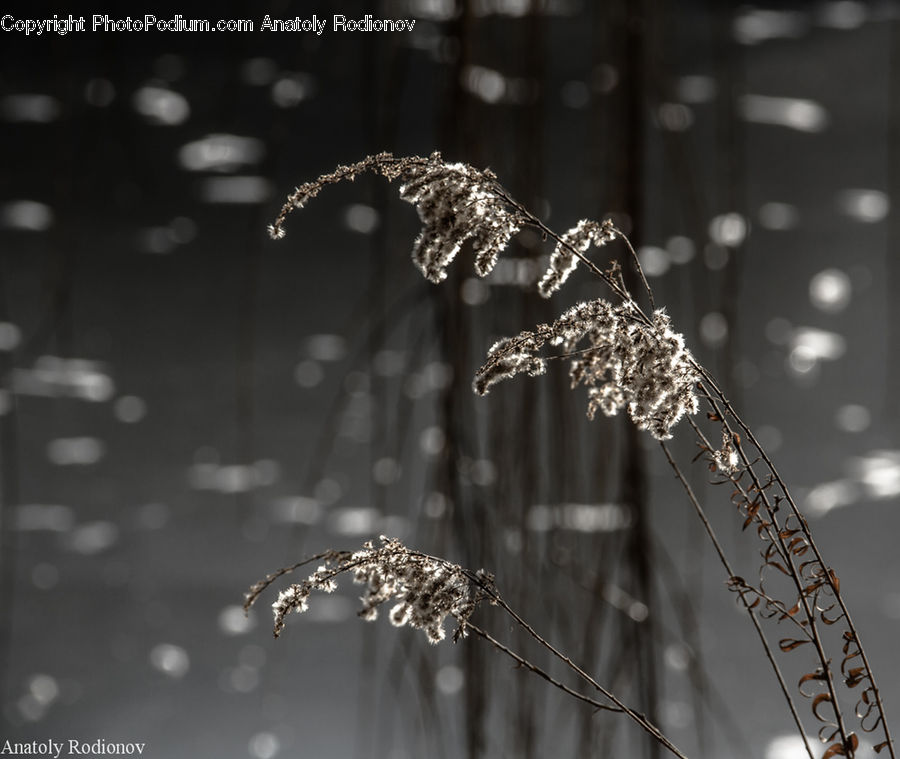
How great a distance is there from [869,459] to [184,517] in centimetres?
168

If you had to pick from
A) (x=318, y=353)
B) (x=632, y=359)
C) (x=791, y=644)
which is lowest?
(x=791, y=644)

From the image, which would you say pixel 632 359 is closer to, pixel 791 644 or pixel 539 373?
pixel 539 373

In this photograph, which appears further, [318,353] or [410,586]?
[318,353]

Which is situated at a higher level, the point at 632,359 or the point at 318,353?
the point at 318,353

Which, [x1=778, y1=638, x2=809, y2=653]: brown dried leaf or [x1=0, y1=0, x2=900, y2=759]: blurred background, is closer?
[x1=778, y1=638, x2=809, y2=653]: brown dried leaf

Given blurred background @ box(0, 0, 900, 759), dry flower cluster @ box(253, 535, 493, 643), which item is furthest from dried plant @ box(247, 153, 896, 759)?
blurred background @ box(0, 0, 900, 759)

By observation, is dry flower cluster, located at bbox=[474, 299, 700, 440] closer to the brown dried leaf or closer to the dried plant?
the dried plant

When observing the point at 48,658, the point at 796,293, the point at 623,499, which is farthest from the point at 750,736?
the point at 48,658

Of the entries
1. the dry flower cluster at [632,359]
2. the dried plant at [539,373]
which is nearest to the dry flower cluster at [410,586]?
the dried plant at [539,373]

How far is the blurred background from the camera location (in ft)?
6.67

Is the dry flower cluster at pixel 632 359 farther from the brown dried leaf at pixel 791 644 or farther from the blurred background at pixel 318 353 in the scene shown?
the blurred background at pixel 318 353

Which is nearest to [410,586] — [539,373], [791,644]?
[539,373]

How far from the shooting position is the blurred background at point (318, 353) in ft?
6.67

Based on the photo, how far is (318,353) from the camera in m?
2.13
